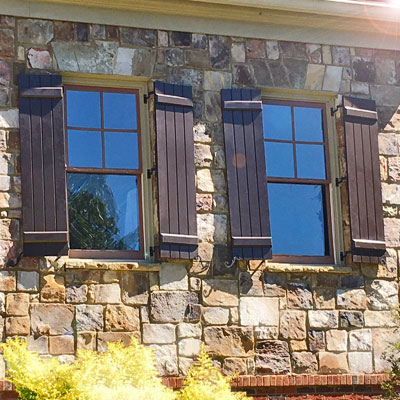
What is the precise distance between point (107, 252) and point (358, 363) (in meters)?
2.76

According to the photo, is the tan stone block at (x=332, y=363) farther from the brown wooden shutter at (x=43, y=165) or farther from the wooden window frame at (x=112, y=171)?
the brown wooden shutter at (x=43, y=165)

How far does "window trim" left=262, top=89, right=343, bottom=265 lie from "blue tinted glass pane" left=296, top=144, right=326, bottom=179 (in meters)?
0.06

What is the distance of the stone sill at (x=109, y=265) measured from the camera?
10.1 meters

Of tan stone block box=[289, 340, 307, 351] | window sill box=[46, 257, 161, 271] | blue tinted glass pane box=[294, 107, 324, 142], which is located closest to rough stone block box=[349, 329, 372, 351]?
tan stone block box=[289, 340, 307, 351]

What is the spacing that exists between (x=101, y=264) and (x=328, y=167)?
2730mm

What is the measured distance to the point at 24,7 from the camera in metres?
10.5

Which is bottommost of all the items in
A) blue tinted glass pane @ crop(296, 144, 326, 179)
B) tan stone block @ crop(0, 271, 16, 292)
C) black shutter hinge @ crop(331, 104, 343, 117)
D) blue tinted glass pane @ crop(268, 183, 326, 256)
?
tan stone block @ crop(0, 271, 16, 292)

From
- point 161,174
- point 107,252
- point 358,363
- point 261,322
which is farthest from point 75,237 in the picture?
point 358,363

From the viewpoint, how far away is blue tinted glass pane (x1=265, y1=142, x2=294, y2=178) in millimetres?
11227

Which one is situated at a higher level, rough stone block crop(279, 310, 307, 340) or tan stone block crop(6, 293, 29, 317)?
tan stone block crop(6, 293, 29, 317)

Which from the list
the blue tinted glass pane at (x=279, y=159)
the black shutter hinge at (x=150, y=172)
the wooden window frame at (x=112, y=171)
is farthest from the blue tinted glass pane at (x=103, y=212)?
the blue tinted glass pane at (x=279, y=159)

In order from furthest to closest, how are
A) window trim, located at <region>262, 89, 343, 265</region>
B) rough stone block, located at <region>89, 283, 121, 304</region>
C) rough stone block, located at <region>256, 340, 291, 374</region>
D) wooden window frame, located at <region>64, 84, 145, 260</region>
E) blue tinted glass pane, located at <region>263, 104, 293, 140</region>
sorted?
1. blue tinted glass pane, located at <region>263, 104, 293, 140</region>
2. window trim, located at <region>262, 89, 343, 265</region>
3. rough stone block, located at <region>256, 340, 291, 374</region>
4. wooden window frame, located at <region>64, 84, 145, 260</region>
5. rough stone block, located at <region>89, 283, 121, 304</region>

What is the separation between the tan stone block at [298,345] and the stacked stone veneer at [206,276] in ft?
0.04

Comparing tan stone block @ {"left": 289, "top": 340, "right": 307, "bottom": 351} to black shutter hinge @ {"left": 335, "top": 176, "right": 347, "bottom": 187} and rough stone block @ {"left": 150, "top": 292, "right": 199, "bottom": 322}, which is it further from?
black shutter hinge @ {"left": 335, "top": 176, "right": 347, "bottom": 187}
